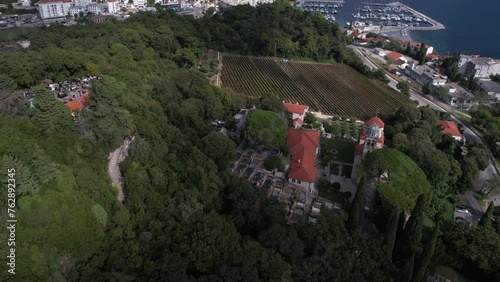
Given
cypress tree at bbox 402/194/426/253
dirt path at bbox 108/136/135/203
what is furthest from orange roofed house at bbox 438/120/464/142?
dirt path at bbox 108/136/135/203

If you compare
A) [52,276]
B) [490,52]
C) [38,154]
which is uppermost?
[38,154]

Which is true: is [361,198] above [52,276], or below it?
below

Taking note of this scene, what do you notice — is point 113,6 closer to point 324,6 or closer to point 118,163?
point 324,6

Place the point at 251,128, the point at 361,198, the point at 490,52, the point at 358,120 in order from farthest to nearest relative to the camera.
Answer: the point at 490,52, the point at 358,120, the point at 251,128, the point at 361,198

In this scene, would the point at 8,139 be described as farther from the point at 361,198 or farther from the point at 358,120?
the point at 358,120

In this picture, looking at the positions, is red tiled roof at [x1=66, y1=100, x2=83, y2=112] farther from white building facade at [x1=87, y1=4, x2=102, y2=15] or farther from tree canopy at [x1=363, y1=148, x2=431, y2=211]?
white building facade at [x1=87, y1=4, x2=102, y2=15]

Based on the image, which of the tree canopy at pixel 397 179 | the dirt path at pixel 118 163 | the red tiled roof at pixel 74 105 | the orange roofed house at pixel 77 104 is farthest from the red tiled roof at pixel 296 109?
the red tiled roof at pixel 74 105

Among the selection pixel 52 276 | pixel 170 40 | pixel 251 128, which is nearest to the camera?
pixel 52 276

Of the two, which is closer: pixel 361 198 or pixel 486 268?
pixel 486 268

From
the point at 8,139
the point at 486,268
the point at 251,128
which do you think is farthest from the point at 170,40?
the point at 486,268
